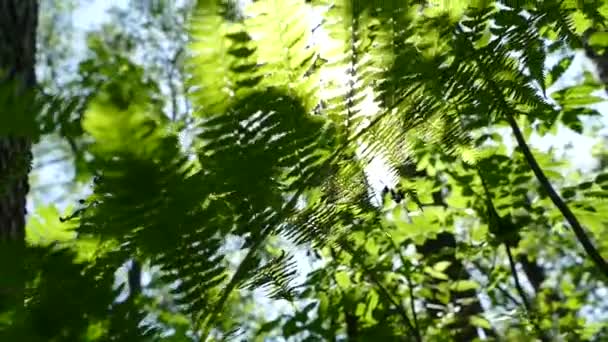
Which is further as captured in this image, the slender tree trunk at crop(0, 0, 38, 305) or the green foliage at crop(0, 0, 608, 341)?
the slender tree trunk at crop(0, 0, 38, 305)

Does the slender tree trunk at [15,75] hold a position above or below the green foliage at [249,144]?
above

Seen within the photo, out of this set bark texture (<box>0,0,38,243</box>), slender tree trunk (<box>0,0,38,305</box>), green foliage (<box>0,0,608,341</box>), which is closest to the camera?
green foliage (<box>0,0,608,341</box>)

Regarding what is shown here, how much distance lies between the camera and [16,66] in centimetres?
230

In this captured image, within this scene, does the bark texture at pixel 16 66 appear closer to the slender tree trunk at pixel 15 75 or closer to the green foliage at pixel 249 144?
the slender tree trunk at pixel 15 75

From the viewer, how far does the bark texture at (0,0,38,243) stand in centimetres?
202

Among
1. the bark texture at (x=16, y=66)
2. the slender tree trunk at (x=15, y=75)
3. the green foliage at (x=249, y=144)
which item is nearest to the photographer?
the green foliage at (x=249, y=144)

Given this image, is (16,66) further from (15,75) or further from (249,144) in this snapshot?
(249,144)

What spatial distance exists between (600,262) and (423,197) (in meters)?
0.83

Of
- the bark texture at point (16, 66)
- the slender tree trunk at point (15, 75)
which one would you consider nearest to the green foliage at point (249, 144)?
the slender tree trunk at point (15, 75)

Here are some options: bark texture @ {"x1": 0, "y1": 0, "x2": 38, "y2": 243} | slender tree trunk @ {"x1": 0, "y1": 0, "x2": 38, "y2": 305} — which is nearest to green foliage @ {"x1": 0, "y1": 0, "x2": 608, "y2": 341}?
slender tree trunk @ {"x1": 0, "y1": 0, "x2": 38, "y2": 305}

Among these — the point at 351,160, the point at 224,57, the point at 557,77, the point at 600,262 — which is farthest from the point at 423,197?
the point at 224,57

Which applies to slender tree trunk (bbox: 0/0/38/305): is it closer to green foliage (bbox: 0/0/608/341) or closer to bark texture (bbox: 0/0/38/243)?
bark texture (bbox: 0/0/38/243)

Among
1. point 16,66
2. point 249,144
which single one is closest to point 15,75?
point 16,66

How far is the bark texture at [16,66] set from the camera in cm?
202
